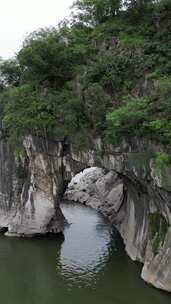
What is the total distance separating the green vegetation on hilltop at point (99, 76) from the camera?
1742 centimetres

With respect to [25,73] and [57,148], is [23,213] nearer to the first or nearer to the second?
[57,148]

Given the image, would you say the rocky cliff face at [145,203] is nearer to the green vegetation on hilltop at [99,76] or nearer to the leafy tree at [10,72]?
the green vegetation on hilltop at [99,76]

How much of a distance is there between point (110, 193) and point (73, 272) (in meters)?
12.0

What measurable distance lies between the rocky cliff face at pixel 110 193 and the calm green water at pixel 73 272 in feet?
2.25

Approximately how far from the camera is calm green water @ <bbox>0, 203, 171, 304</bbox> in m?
17.5

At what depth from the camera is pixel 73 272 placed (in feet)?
64.7

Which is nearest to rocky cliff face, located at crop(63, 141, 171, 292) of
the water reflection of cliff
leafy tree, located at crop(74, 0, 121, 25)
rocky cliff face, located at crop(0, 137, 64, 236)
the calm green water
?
the calm green water

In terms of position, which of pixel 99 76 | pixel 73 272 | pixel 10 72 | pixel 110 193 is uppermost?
pixel 10 72

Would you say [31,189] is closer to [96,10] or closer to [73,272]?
[73,272]

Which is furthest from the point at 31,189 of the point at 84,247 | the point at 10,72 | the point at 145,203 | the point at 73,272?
the point at 10,72

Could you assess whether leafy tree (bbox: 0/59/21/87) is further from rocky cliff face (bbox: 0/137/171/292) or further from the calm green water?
the calm green water

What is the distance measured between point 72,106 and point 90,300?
8.15m

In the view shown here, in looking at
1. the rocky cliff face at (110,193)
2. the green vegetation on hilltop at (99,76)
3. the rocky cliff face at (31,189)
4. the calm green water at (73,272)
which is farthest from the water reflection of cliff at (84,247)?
the green vegetation on hilltop at (99,76)

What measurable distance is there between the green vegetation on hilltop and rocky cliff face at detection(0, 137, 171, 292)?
93 centimetres
